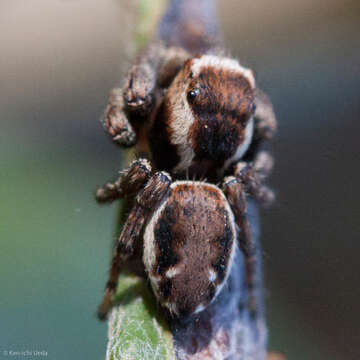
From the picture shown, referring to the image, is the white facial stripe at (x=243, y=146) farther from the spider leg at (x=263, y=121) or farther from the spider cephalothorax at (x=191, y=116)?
the spider leg at (x=263, y=121)

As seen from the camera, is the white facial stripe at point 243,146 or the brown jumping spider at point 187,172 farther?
the white facial stripe at point 243,146

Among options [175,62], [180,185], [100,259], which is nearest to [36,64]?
[175,62]

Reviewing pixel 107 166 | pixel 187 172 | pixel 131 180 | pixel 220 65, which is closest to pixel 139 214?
pixel 131 180

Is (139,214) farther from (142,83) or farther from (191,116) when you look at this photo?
(142,83)

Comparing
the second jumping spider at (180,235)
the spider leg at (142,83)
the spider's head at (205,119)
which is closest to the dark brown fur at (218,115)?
the spider's head at (205,119)

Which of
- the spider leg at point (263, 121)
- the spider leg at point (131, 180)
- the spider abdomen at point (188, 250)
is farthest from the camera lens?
the spider leg at point (263, 121)

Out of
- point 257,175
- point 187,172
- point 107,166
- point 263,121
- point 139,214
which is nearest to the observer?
point 139,214

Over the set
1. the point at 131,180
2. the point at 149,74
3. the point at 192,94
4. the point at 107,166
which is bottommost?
the point at 131,180

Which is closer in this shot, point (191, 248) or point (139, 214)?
point (191, 248)
